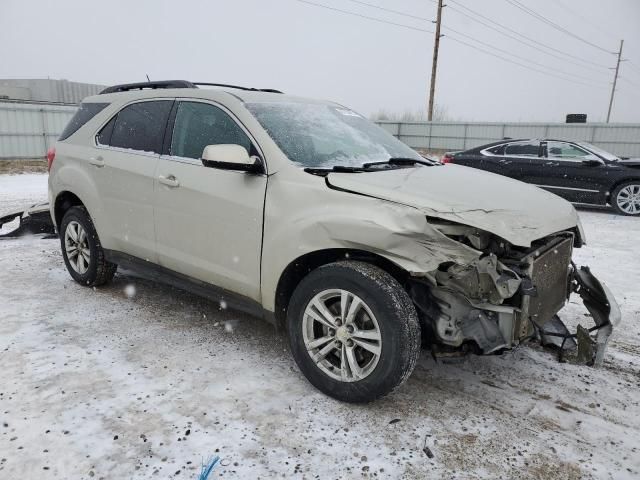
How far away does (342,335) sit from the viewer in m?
2.83

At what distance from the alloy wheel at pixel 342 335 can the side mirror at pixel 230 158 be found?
933mm

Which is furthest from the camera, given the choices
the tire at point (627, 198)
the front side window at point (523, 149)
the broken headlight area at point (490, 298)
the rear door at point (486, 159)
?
the rear door at point (486, 159)

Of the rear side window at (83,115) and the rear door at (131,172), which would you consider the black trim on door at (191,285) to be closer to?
the rear door at (131,172)

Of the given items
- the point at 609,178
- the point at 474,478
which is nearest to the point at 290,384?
the point at 474,478

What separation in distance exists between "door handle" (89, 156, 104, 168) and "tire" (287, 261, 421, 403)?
2328 millimetres

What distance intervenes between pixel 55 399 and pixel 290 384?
4.51 ft

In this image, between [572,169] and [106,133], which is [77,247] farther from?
[572,169]

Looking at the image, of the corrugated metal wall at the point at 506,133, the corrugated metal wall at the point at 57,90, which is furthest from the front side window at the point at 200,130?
the corrugated metal wall at the point at 57,90

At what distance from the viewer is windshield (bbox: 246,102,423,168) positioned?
3299mm

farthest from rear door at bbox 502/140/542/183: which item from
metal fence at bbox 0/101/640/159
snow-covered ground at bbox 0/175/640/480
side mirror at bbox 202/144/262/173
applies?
metal fence at bbox 0/101/640/159

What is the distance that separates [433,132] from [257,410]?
29.3 metres

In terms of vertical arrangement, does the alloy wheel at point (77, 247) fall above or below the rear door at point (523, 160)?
below

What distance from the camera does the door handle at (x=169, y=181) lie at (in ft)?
11.8

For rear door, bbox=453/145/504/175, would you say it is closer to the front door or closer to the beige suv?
the beige suv
